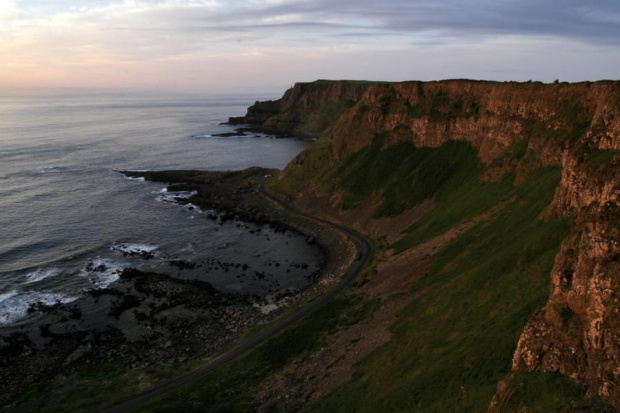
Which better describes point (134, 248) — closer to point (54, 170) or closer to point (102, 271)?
point (102, 271)

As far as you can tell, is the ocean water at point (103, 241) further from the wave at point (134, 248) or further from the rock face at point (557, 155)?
the rock face at point (557, 155)

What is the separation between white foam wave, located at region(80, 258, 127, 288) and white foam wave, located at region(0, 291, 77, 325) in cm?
510

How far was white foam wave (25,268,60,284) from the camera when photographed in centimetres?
6216

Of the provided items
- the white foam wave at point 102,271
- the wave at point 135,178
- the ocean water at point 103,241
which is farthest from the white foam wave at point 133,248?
the wave at point 135,178

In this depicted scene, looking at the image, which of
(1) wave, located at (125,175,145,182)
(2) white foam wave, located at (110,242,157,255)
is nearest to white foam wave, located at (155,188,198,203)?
(1) wave, located at (125,175,145,182)

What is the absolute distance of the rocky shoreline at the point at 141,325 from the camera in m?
42.8

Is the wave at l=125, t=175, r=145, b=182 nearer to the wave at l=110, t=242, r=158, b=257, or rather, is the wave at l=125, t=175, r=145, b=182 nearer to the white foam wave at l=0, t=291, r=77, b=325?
the wave at l=110, t=242, r=158, b=257

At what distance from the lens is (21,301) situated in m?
56.2

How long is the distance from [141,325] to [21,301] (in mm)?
18315

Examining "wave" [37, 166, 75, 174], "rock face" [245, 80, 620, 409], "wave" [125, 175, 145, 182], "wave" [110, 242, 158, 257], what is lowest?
"wave" [110, 242, 158, 257]

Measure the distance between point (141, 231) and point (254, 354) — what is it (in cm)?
5003

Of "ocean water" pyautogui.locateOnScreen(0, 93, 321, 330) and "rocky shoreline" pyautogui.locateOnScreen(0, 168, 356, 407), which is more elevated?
"ocean water" pyautogui.locateOnScreen(0, 93, 321, 330)

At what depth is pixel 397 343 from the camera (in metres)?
36.1

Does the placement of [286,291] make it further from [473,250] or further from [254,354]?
[473,250]
